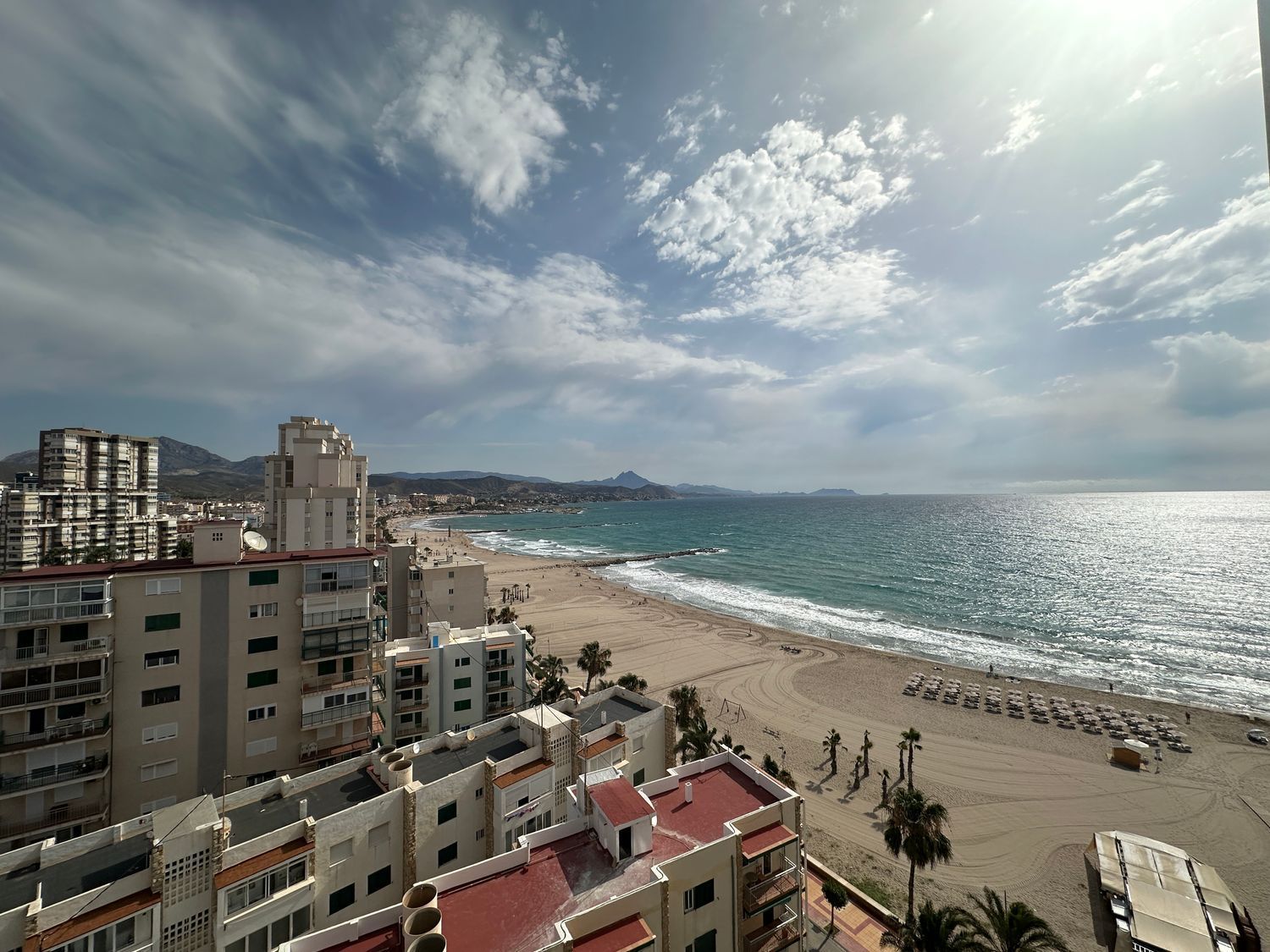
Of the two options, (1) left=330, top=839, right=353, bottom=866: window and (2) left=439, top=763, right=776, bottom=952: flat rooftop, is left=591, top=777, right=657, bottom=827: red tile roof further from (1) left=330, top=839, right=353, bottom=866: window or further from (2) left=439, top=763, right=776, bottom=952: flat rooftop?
(1) left=330, top=839, right=353, bottom=866: window

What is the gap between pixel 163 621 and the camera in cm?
2133

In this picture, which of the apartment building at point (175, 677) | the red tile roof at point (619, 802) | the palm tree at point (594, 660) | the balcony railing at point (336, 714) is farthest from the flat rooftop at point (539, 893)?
the palm tree at point (594, 660)

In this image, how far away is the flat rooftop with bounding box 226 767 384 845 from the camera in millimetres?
16062

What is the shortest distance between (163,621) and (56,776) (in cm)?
611

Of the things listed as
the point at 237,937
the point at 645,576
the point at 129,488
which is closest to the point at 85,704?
the point at 237,937

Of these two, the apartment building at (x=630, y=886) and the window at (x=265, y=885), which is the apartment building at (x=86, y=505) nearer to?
the window at (x=265, y=885)

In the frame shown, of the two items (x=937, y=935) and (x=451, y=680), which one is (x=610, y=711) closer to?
(x=451, y=680)

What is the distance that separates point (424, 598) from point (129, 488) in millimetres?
98331

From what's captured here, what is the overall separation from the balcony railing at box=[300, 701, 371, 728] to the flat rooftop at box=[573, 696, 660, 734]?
10.4 meters

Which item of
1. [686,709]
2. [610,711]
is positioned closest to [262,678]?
[610,711]

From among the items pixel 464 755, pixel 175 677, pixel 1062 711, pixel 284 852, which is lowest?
pixel 1062 711

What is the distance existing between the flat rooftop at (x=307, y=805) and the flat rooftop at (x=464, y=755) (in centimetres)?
154

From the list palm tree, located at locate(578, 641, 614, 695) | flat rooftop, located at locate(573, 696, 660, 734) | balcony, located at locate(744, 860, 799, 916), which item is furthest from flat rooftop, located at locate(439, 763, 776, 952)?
palm tree, located at locate(578, 641, 614, 695)

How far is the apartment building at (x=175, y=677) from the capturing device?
62.9ft
